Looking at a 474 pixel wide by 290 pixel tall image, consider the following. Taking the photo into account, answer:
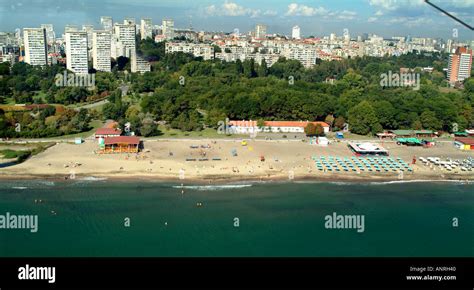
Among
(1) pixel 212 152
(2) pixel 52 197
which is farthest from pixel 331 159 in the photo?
(2) pixel 52 197

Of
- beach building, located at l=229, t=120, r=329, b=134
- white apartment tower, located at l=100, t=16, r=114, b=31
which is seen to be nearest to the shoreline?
Result: beach building, located at l=229, t=120, r=329, b=134

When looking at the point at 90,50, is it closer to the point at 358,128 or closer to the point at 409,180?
the point at 358,128

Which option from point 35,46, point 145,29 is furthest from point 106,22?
point 35,46

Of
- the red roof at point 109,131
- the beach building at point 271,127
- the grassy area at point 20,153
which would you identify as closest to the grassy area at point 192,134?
the beach building at point 271,127

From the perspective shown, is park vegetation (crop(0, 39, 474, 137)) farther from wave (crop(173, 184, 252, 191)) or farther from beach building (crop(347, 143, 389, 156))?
wave (crop(173, 184, 252, 191))

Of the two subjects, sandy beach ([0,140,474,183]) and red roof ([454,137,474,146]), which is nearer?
sandy beach ([0,140,474,183])

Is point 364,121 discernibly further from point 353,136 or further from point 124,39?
point 124,39
